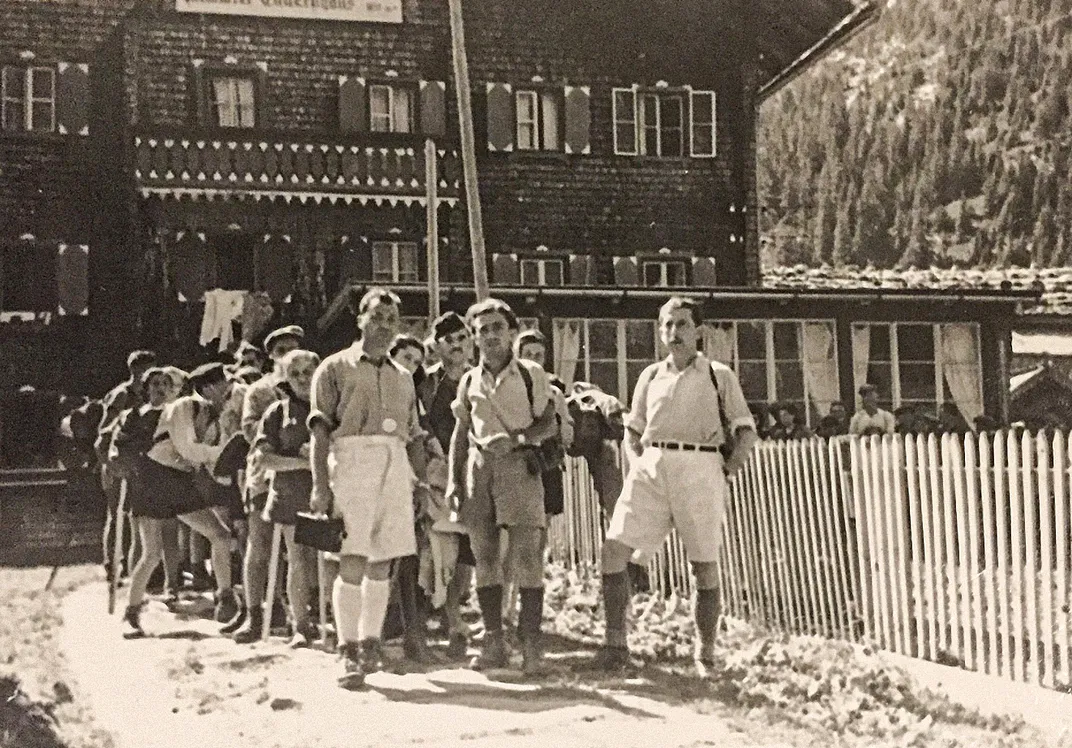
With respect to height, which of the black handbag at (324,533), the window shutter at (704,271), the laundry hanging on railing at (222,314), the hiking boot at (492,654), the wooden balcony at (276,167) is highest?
the wooden balcony at (276,167)

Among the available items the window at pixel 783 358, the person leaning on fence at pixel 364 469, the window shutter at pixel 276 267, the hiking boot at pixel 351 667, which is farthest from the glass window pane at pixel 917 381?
the hiking boot at pixel 351 667

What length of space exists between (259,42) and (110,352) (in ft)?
16.5

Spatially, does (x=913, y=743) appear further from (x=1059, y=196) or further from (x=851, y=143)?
(x=851, y=143)

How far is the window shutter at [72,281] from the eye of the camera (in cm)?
2088

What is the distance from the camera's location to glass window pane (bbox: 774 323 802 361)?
63.5ft

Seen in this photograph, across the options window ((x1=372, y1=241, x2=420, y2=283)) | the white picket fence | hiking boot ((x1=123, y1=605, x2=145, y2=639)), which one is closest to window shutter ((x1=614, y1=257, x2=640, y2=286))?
window ((x1=372, y1=241, x2=420, y2=283))

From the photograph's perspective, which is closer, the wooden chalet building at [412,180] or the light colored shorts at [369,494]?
the light colored shorts at [369,494]

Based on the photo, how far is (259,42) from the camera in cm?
2178

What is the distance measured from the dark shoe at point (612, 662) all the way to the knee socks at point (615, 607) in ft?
0.11

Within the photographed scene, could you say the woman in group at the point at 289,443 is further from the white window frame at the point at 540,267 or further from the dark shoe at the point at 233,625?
the white window frame at the point at 540,267

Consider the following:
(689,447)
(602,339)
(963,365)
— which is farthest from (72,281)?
(689,447)

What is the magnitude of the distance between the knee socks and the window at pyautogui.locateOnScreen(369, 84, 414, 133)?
1589 centimetres

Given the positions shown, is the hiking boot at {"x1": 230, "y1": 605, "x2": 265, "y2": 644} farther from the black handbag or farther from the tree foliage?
the tree foliage

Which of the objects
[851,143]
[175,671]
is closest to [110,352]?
[175,671]
